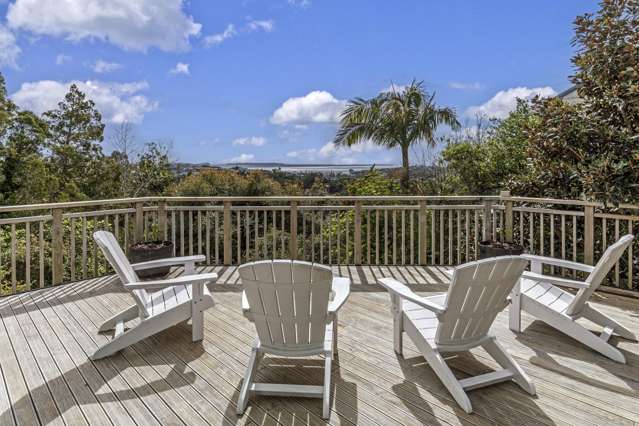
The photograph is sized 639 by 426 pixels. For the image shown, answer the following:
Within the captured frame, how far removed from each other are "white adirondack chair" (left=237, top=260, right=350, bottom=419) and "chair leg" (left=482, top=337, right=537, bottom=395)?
3.59 ft

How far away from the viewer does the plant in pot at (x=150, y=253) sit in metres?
4.90

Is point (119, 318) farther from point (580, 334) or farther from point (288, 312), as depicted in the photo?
point (580, 334)

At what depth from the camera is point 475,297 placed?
2391mm

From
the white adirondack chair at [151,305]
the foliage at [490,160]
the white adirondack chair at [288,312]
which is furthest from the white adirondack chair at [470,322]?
the foliage at [490,160]

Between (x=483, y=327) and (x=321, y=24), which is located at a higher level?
(x=321, y=24)

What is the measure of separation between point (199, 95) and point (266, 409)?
1297 centimetres

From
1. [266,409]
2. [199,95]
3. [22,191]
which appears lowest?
[266,409]

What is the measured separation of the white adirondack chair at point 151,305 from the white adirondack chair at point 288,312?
0.82 metres

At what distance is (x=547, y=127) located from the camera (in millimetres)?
4988

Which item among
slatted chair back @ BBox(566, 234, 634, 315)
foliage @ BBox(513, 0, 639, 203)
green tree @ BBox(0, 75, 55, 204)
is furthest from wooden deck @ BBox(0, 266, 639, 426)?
green tree @ BBox(0, 75, 55, 204)

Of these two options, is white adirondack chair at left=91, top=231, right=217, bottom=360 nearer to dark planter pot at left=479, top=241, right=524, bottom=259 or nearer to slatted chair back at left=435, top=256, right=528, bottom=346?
slatted chair back at left=435, top=256, right=528, bottom=346

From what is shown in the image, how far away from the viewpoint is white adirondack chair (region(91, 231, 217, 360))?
289 centimetres

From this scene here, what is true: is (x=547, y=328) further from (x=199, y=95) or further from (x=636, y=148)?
(x=199, y=95)

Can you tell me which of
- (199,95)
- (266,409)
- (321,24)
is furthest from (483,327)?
(199,95)
